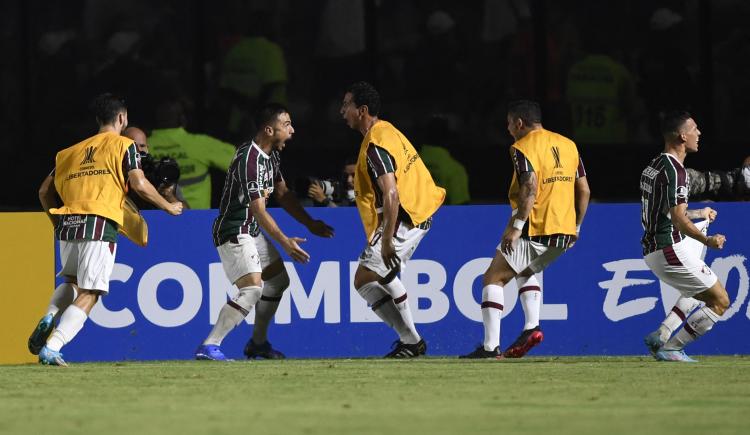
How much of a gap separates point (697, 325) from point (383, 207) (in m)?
2.43

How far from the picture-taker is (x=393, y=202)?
40.6 feet

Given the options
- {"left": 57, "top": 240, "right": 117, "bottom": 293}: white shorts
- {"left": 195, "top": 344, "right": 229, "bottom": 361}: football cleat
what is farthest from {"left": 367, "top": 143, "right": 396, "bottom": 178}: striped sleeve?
{"left": 57, "top": 240, "right": 117, "bottom": 293}: white shorts

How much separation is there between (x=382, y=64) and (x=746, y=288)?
5216 mm

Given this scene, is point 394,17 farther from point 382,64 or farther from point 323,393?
point 323,393

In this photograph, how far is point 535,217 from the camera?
502 inches

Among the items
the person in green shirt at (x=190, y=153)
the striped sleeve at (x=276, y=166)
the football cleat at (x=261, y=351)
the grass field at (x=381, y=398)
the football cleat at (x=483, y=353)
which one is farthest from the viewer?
the person in green shirt at (x=190, y=153)

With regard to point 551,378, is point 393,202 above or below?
above

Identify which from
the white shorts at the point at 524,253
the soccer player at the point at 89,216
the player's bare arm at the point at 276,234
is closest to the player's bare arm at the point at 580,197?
the white shorts at the point at 524,253

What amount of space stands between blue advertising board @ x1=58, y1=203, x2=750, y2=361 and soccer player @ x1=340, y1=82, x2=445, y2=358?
0.95 meters

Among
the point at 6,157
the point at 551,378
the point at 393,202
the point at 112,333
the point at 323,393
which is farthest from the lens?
the point at 6,157

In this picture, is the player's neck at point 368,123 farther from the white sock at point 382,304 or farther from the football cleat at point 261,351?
the football cleat at point 261,351

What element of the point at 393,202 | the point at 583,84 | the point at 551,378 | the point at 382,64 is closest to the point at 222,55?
the point at 382,64

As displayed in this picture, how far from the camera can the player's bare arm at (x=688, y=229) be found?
11.8 m

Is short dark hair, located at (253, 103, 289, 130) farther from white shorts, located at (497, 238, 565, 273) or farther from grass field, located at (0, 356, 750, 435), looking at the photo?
white shorts, located at (497, 238, 565, 273)
